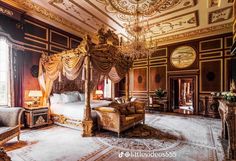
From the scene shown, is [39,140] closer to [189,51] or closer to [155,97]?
[155,97]

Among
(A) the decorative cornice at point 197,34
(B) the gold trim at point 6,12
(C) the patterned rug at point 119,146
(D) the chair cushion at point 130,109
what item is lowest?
(C) the patterned rug at point 119,146

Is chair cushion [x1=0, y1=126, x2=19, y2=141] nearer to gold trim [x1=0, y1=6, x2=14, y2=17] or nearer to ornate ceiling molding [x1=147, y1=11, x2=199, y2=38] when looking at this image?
gold trim [x1=0, y1=6, x2=14, y2=17]

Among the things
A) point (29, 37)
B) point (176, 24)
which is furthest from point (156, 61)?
point (29, 37)

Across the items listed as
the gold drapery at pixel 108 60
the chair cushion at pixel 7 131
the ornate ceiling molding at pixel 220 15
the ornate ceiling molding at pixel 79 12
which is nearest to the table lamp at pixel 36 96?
the chair cushion at pixel 7 131

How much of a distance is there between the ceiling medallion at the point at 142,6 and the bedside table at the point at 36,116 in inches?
167

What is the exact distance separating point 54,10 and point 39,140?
4349 mm

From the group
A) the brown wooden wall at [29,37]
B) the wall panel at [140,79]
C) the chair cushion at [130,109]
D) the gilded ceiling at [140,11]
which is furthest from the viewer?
the wall panel at [140,79]

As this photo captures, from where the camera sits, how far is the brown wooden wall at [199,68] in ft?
21.9

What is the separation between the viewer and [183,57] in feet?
25.3

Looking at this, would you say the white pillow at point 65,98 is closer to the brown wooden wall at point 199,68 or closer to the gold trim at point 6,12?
the gold trim at point 6,12

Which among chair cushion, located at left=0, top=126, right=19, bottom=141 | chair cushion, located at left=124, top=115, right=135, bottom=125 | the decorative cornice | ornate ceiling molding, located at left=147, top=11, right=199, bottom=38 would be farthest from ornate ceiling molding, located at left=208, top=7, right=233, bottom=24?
chair cushion, located at left=0, top=126, right=19, bottom=141

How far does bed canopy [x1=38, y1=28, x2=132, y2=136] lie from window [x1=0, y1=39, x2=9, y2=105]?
104 centimetres

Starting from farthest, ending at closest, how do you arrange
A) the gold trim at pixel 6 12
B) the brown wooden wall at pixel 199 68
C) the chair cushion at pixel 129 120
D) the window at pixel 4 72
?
the brown wooden wall at pixel 199 68, the window at pixel 4 72, the chair cushion at pixel 129 120, the gold trim at pixel 6 12

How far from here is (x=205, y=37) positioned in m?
7.14
